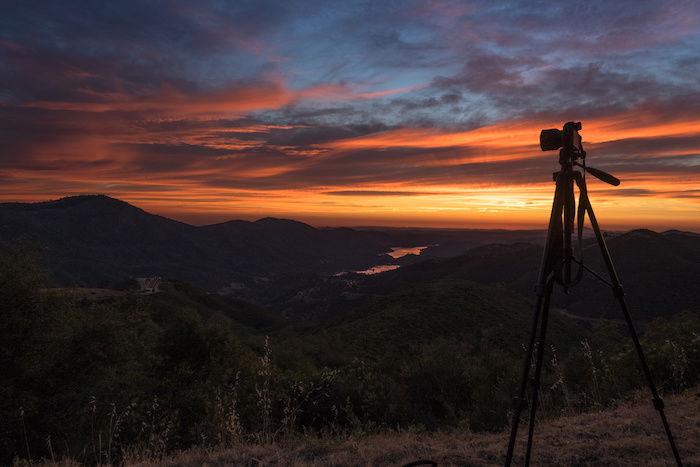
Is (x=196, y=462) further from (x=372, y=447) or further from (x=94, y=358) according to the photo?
(x=94, y=358)

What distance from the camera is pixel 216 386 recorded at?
47.1 feet

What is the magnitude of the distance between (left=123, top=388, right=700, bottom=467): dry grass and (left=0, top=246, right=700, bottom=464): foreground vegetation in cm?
41

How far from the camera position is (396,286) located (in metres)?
150

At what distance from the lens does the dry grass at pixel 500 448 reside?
15.0 feet

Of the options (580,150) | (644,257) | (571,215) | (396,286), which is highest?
(580,150)

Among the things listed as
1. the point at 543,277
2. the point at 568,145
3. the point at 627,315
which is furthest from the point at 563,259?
the point at 568,145

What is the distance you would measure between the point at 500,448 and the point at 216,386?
11906 millimetres

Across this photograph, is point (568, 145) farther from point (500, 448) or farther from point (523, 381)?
point (500, 448)

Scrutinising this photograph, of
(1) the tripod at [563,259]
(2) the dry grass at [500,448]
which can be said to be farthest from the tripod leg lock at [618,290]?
(2) the dry grass at [500,448]

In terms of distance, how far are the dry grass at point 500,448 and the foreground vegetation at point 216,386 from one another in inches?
16.2

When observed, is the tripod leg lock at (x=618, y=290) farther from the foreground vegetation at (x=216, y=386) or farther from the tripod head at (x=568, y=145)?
the foreground vegetation at (x=216, y=386)

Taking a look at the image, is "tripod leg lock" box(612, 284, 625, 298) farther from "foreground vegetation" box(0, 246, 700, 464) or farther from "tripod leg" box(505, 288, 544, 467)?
"foreground vegetation" box(0, 246, 700, 464)

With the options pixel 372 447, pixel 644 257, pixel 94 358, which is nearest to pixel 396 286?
pixel 644 257

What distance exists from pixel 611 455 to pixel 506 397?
486cm
